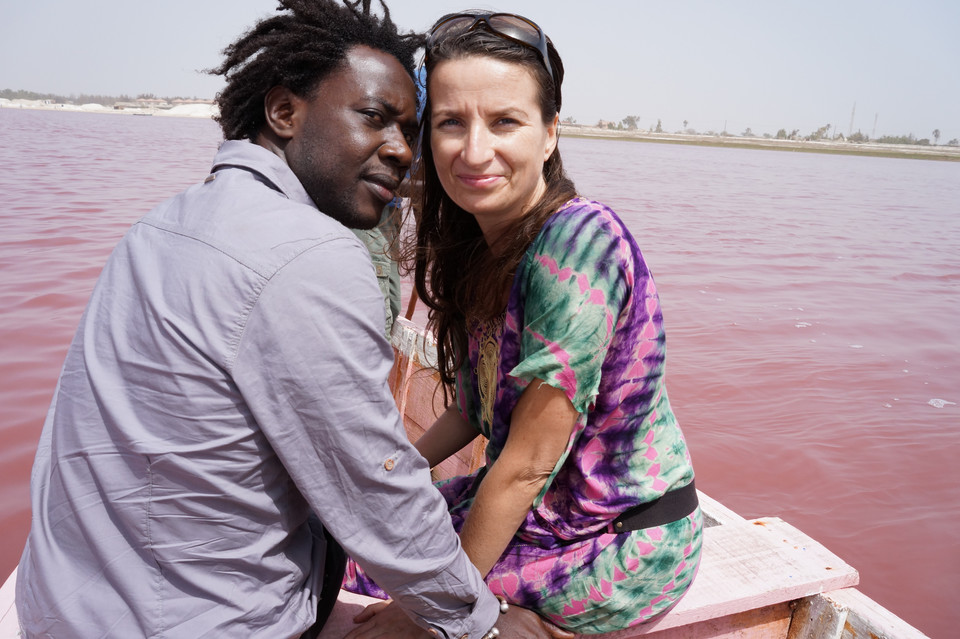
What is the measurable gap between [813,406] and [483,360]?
4.66m

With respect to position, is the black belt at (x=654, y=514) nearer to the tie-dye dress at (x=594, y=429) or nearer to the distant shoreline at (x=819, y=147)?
the tie-dye dress at (x=594, y=429)

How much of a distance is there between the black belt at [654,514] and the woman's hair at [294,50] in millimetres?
1193

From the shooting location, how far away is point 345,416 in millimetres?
1179

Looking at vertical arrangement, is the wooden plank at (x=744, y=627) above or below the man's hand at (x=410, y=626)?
below

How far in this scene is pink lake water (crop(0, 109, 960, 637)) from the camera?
4215 mm

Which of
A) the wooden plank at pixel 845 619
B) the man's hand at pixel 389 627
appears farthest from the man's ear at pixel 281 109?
the wooden plank at pixel 845 619

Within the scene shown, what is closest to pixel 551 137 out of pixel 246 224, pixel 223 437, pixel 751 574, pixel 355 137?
pixel 355 137

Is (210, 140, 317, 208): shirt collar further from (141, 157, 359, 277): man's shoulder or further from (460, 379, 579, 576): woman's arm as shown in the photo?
(460, 379, 579, 576): woman's arm

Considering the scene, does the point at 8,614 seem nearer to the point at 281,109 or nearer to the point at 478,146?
the point at 281,109

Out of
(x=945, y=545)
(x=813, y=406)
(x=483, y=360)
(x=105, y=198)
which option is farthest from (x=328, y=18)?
(x=105, y=198)

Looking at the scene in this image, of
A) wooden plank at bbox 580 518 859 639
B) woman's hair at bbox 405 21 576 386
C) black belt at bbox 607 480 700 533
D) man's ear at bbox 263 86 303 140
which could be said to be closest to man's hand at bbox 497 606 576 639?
wooden plank at bbox 580 518 859 639

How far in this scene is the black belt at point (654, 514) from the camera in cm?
170

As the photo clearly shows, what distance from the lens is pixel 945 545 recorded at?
13.4 ft

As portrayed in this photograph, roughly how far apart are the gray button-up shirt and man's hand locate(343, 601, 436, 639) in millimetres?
354
